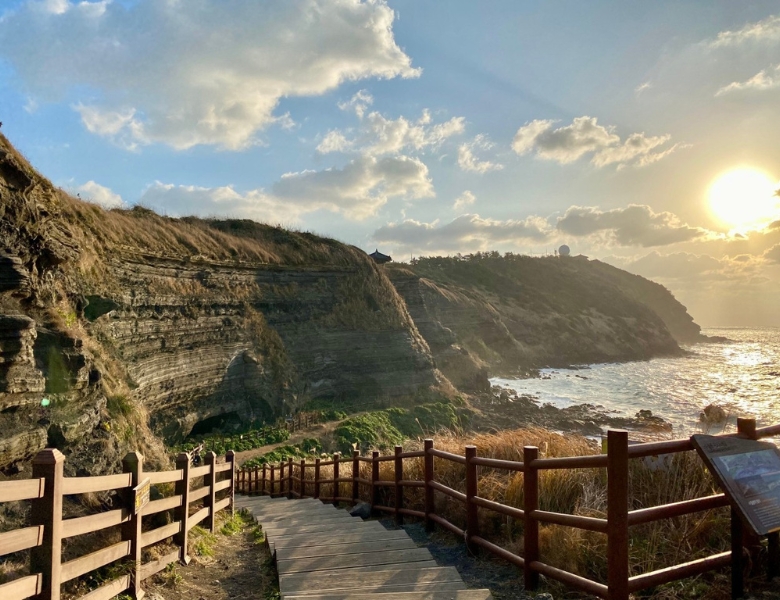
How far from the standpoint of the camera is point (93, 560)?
4.16 meters

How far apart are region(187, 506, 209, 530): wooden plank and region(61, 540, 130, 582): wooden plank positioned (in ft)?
6.73

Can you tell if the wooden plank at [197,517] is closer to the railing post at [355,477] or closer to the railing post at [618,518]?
the railing post at [355,477]

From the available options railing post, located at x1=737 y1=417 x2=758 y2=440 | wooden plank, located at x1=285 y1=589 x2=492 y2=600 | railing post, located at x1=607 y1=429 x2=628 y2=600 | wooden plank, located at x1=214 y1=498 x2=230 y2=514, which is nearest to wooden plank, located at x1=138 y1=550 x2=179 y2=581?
wooden plank, located at x1=285 y1=589 x2=492 y2=600

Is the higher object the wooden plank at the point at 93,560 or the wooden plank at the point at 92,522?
the wooden plank at the point at 92,522

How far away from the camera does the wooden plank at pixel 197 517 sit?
675 cm

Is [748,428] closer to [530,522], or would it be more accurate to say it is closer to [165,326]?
[530,522]

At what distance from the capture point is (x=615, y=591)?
3.45 meters

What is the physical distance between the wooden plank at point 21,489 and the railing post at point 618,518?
3.77 m

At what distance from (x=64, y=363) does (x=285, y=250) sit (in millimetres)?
27085

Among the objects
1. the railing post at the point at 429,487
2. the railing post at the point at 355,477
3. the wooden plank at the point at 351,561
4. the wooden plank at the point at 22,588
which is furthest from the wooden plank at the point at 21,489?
the railing post at the point at 355,477

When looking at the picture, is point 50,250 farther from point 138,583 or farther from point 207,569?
point 138,583

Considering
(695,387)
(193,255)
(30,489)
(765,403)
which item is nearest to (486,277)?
(695,387)

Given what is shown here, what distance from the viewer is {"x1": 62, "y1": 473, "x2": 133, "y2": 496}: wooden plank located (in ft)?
12.5

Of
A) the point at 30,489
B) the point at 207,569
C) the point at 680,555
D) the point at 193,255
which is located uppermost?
the point at 193,255
